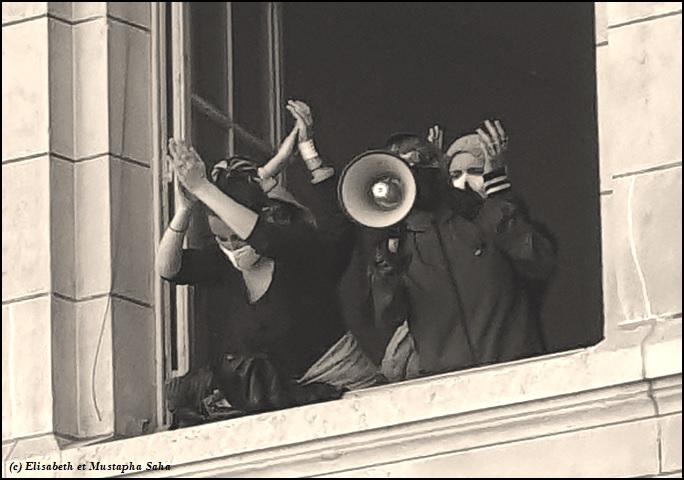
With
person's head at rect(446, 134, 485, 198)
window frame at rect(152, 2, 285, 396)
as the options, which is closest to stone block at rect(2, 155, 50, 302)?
window frame at rect(152, 2, 285, 396)

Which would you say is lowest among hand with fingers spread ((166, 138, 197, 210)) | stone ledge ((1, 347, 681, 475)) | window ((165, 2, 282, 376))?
stone ledge ((1, 347, 681, 475))

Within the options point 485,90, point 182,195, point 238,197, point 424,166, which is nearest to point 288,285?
point 238,197

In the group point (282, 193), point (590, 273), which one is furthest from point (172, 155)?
point (590, 273)

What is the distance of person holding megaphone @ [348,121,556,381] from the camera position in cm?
1248

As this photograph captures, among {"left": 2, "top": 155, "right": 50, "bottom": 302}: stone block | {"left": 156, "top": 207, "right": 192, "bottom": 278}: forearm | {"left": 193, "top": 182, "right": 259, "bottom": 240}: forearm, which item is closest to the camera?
{"left": 193, "top": 182, "right": 259, "bottom": 240}: forearm

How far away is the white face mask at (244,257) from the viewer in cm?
1299

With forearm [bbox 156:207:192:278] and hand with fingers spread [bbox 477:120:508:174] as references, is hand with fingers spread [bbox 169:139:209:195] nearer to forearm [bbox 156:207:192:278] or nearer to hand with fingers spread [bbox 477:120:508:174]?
forearm [bbox 156:207:192:278]

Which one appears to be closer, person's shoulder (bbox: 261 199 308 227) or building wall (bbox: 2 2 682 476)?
building wall (bbox: 2 2 682 476)

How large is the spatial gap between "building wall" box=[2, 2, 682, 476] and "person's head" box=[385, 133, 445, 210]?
2.33 feet

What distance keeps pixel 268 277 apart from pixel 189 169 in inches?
21.8

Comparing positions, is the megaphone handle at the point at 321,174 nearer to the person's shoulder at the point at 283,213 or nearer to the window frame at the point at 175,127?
the person's shoulder at the point at 283,213

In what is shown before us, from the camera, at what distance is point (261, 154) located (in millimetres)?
13922

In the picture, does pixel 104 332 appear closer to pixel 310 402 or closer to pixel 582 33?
pixel 310 402

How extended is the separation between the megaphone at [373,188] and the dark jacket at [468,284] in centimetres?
14
